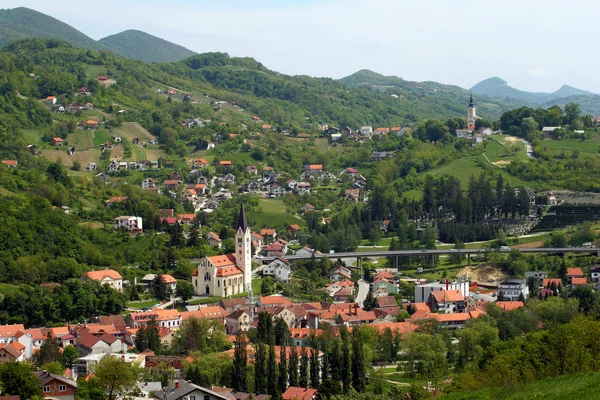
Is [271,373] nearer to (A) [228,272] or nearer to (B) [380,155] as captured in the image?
(A) [228,272]

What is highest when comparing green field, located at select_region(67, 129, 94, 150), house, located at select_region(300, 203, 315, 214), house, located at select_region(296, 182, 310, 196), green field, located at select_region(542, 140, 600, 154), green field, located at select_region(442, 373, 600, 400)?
green field, located at select_region(67, 129, 94, 150)

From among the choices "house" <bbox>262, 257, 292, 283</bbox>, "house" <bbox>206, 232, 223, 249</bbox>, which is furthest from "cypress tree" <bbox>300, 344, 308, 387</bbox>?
"house" <bbox>206, 232, 223, 249</bbox>

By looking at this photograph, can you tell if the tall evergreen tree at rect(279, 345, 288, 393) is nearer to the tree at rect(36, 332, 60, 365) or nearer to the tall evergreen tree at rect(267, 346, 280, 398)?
the tall evergreen tree at rect(267, 346, 280, 398)

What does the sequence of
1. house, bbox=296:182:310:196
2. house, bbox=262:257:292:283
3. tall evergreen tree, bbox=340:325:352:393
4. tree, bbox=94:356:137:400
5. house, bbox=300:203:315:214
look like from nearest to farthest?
tree, bbox=94:356:137:400
tall evergreen tree, bbox=340:325:352:393
house, bbox=262:257:292:283
house, bbox=300:203:315:214
house, bbox=296:182:310:196

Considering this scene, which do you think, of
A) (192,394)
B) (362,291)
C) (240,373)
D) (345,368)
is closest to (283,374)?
(240,373)

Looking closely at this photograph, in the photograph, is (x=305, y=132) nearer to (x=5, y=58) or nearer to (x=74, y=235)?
(x=5, y=58)

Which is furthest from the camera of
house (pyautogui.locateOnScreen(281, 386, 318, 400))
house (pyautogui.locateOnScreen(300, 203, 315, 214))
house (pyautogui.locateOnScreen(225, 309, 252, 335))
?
house (pyautogui.locateOnScreen(300, 203, 315, 214))

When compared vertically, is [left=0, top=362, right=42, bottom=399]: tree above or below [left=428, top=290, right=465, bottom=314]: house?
above
